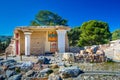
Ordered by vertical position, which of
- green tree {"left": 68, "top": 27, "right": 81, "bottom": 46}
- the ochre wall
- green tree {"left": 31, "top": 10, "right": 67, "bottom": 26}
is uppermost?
green tree {"left": 31, "top": 10, "right": 67, "bottom": 26}

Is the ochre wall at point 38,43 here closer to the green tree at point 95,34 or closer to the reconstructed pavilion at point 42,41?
the reconstructed pavilion at point 42,41

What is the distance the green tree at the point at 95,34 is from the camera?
100 ft

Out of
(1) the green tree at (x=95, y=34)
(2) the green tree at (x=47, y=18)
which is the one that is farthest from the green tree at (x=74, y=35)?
(2) the green tree at (x=47, y=18)

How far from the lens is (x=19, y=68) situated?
531 inches

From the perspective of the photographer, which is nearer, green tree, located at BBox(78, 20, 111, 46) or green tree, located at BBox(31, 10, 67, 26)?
green tree, located at BBox(78, 20, 111, 46)

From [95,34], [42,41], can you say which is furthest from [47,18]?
[42,41]

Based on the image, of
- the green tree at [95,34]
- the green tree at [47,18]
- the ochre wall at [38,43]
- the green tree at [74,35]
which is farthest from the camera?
the green tree at [47,18]

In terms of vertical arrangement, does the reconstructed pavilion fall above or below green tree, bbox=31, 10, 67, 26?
below

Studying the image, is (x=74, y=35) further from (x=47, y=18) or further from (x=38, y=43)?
(x=38, y=43)

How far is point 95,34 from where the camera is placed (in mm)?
30688

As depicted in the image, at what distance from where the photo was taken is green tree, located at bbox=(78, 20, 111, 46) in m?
30.6

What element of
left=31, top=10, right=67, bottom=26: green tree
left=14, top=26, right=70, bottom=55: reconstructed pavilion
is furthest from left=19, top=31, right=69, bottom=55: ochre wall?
left=31, top=10, right=67, bottom=26: green tree

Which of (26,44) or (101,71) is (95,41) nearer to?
(26,44)

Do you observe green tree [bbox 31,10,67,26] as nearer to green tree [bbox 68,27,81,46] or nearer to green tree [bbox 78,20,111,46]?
green tree [bbox 68,27,81,46]
